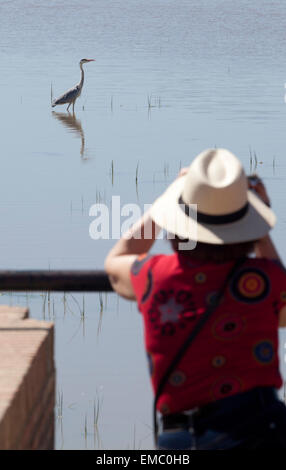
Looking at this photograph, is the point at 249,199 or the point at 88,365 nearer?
the point at 249,199

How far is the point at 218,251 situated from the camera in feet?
8.74

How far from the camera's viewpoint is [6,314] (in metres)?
3.40

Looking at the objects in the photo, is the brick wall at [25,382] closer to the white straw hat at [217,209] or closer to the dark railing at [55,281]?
the dark railing at [55,281]

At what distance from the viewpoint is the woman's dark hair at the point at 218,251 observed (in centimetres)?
266

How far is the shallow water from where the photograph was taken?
696cm

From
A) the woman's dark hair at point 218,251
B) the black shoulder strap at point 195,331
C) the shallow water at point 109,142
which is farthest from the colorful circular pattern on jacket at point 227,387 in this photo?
the shallow water at point 109,142

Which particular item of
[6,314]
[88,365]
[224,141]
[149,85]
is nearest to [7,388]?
[6,314]

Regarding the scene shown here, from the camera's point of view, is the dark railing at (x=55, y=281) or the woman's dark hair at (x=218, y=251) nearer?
the woman's dark hair at (x=218, y=251)

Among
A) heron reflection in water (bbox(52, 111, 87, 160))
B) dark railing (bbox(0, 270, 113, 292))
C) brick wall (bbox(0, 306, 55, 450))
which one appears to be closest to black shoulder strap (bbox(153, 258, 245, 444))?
brick wall (bbox(0, 306, 55, 450))

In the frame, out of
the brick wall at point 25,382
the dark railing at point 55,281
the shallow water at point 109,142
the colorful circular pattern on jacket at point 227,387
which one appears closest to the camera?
the colorful circular pattern on jacket at point 227,387

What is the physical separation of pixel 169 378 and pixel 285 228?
786 centimetres

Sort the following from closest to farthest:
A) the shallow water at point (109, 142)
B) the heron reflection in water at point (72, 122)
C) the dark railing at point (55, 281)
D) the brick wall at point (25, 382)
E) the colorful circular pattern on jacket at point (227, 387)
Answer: the colorful circular pattern on jacket at point (227, 387) → the brick wall at point (25, 382) → the dark railing at point (55, 281) → the shallow water at point (109, 142) → the heron reflection in water at point (72, 122)

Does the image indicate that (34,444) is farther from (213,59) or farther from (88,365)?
(213,59)

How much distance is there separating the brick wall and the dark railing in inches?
5.6
